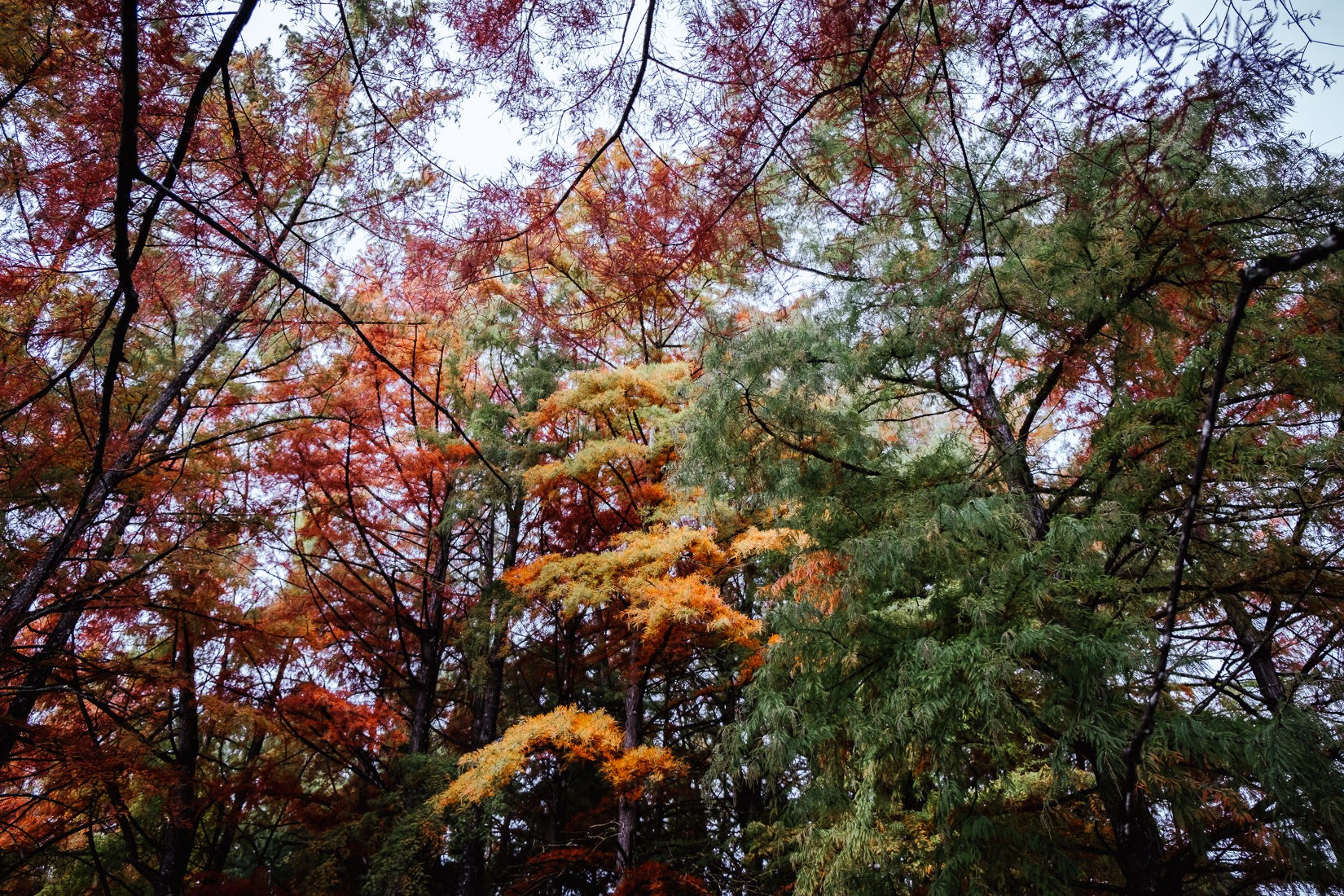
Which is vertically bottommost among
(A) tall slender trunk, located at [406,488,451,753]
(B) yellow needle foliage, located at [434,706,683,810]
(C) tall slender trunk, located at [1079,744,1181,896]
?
(C) tall slender trunk, located at [1079,744,1181,896]

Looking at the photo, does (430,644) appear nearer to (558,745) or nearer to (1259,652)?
(558,745)

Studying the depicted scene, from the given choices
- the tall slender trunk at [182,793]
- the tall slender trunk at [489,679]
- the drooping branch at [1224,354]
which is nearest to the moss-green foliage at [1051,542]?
the drooping branch at [1224,354]

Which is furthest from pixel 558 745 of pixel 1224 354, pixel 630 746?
pixel 1224 354

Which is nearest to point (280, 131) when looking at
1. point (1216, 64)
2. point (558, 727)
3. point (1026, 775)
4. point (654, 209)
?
point (654, 209)

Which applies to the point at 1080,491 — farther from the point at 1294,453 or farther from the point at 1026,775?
the point at 1026,775

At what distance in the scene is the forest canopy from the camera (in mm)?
2842

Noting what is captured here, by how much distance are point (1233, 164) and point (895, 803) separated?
4829mm

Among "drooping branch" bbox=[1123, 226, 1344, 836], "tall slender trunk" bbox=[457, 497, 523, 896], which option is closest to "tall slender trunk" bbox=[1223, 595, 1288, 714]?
"drooping branch" bbox=[1123, 226, 1344, 836]

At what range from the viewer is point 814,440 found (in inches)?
183

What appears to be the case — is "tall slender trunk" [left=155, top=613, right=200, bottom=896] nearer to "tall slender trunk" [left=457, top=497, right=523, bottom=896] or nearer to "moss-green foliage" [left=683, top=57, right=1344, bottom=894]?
"tall slender trunk" [left=457, top=497, right=523, bottom=896]

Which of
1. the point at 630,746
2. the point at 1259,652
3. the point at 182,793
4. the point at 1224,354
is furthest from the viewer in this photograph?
the point at 182,793

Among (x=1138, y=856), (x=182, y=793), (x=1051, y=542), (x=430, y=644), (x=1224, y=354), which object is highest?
(x=430, y=644)

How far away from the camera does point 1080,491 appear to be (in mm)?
4391

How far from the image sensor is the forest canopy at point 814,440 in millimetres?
2842
